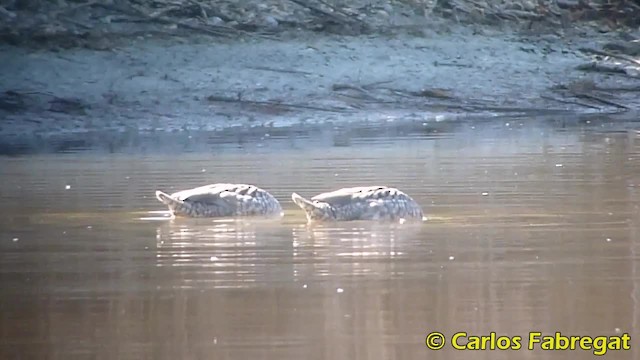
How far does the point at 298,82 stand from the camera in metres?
15.5

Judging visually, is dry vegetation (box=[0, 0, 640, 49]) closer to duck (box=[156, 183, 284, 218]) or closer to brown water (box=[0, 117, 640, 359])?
brown water (box=[0, 117, 640, 359])

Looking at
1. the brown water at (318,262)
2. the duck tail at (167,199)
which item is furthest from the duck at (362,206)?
the duck tail at (167,199)

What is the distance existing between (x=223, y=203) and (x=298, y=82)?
658cm

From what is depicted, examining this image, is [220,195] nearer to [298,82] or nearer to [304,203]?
[304,203]

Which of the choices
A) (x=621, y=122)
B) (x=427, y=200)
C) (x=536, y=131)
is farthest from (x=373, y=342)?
(x=621, y=122)

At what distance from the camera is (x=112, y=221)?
8.73 m

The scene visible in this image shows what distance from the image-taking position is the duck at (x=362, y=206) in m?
8.57

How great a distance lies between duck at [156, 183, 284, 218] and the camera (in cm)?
888

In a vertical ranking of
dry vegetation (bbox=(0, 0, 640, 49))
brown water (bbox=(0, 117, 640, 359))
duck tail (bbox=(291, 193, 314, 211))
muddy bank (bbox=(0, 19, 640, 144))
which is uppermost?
dry vegetation (bbox=(0, 0, 640, 49))

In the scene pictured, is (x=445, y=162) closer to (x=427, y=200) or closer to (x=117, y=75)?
(x=427, y=200)

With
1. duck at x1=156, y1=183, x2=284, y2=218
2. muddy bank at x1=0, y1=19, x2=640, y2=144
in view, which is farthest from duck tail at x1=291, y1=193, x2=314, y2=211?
muddy bank at x1=0, y1=19, x2=640, y2=144

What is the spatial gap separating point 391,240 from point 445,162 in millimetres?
3250

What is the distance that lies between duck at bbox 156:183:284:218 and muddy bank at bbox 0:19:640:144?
16.9 feet

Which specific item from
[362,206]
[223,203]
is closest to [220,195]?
[223,203]
